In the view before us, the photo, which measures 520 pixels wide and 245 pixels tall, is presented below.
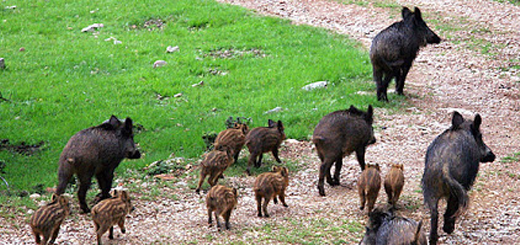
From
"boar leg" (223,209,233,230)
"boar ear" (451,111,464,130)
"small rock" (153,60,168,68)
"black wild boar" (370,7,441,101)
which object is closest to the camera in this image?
"boar leg" (223,209,233,230)

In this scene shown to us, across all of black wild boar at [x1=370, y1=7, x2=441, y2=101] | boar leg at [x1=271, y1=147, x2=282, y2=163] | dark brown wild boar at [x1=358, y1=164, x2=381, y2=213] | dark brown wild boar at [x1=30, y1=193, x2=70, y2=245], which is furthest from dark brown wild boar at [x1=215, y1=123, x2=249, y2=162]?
black wild boar at [x1=370, y1=7, x2=441, y2=101]

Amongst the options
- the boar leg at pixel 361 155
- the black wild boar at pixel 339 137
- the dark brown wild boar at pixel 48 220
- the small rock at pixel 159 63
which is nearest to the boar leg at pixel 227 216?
the black wild boar at pixel 339 137

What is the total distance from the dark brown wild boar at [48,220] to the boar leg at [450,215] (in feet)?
14.3

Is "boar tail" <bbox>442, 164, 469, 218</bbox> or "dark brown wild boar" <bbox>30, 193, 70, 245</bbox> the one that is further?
"boar tail" <bbox>442, 164, 469, 218</bbox>

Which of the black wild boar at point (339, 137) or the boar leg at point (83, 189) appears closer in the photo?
the boar leg at point (83, 189)

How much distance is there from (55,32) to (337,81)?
10234mm

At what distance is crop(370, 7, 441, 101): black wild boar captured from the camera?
520 inches

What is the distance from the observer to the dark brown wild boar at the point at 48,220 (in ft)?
22.9

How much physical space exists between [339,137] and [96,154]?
128 inches

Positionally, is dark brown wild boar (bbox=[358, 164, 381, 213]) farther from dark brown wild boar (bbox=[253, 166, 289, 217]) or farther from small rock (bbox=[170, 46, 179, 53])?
small rock (bbox=[170, 46, 179, 53])

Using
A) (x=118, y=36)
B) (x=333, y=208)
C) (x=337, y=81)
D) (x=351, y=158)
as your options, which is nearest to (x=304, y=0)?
(x=118, y=36)

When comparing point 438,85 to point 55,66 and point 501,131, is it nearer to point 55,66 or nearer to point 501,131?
point 501,131

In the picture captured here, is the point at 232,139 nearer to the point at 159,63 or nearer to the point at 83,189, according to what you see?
the point at 83,189

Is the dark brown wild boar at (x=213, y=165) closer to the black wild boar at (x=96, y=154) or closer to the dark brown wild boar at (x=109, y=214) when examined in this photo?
the black wild boar at (x=96, y=154)
